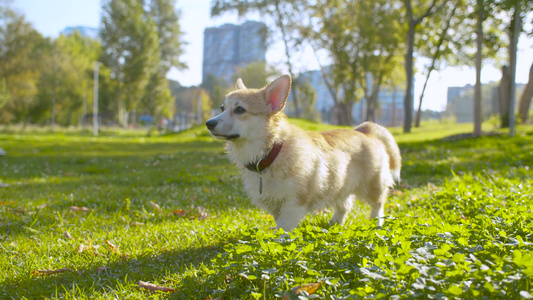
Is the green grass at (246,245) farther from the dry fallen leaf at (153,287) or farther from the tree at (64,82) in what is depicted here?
the tree at (64,82)

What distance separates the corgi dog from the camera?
12.6 feet

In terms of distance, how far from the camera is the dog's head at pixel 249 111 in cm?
390

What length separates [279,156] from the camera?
3.93 m

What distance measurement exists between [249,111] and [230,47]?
28.5m

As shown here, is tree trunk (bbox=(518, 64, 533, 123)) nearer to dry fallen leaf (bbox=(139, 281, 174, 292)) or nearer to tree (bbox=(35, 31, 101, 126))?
dry fallen leaf (bbox=(139, 281, 174, 292))

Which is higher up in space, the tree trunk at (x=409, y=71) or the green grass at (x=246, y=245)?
the tree trunk at (x=409, y=71)

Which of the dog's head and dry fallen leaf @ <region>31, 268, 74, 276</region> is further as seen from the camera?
the dog's head

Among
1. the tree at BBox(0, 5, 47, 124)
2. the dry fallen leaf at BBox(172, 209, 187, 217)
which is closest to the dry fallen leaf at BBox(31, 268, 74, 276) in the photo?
the dry fallen leaf at BBox(172, 209, 187, 217)

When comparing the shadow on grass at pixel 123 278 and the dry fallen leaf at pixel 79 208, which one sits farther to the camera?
the dry fallen leaf at pixel 79 208

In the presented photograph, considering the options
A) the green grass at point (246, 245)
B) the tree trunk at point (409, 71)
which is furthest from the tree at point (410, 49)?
the green grass at point (246, 245)

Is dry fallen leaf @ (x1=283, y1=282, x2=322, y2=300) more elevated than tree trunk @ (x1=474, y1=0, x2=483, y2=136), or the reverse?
tree trunk @ (x1=474, y1=0, x2=483, y2=136)

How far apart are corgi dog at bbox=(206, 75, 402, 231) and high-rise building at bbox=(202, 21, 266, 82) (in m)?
27.0

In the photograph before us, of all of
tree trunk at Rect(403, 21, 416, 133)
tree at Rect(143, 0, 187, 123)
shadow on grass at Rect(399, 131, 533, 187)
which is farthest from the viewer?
tree at Rect(143, 0, 187, 123)

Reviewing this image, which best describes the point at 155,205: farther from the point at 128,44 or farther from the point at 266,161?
the point at 128,44
